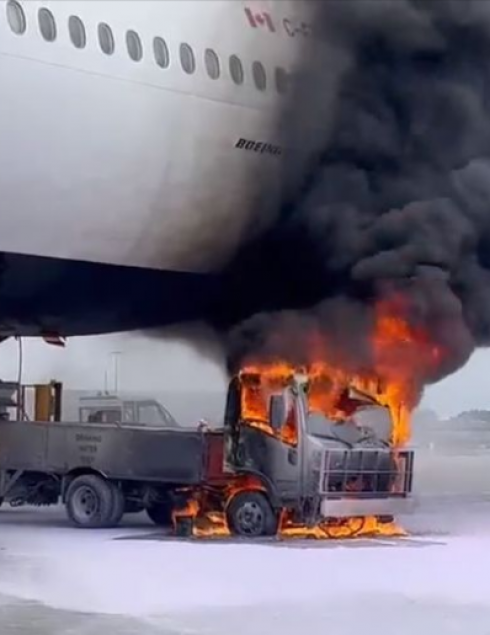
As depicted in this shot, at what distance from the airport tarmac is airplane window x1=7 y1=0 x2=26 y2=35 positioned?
17.2 ft

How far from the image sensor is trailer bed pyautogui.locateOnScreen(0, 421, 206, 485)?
19.4 m

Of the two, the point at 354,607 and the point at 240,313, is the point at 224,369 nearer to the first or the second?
the point at 240,313

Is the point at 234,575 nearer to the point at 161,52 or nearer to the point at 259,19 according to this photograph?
the point at 161,52

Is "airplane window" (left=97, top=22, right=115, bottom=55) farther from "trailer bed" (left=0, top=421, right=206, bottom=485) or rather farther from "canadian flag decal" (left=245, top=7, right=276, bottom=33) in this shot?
"trailer bed" (left=0, top=421, right=206, bottom=485)

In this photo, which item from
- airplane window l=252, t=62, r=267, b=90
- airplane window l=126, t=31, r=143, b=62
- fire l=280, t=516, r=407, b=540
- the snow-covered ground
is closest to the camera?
the snow-covered ground

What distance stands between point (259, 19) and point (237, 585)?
8.78m

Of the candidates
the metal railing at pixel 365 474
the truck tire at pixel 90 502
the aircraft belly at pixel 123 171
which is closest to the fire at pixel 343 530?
the metal railing at pixel 365 474

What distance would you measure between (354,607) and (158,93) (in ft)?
26.6

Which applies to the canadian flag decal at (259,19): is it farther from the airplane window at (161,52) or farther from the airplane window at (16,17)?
the airplane window at (16,17)

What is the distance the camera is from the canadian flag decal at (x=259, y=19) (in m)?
21.1

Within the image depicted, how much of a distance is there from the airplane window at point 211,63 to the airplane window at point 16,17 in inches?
118

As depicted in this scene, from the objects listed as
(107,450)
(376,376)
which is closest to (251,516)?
(107,450)

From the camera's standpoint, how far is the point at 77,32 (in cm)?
1867

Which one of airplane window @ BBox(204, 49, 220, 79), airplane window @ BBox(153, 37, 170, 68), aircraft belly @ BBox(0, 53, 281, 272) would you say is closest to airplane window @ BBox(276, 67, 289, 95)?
aircraft belly @ BBox(0, 53, 281, 272)
